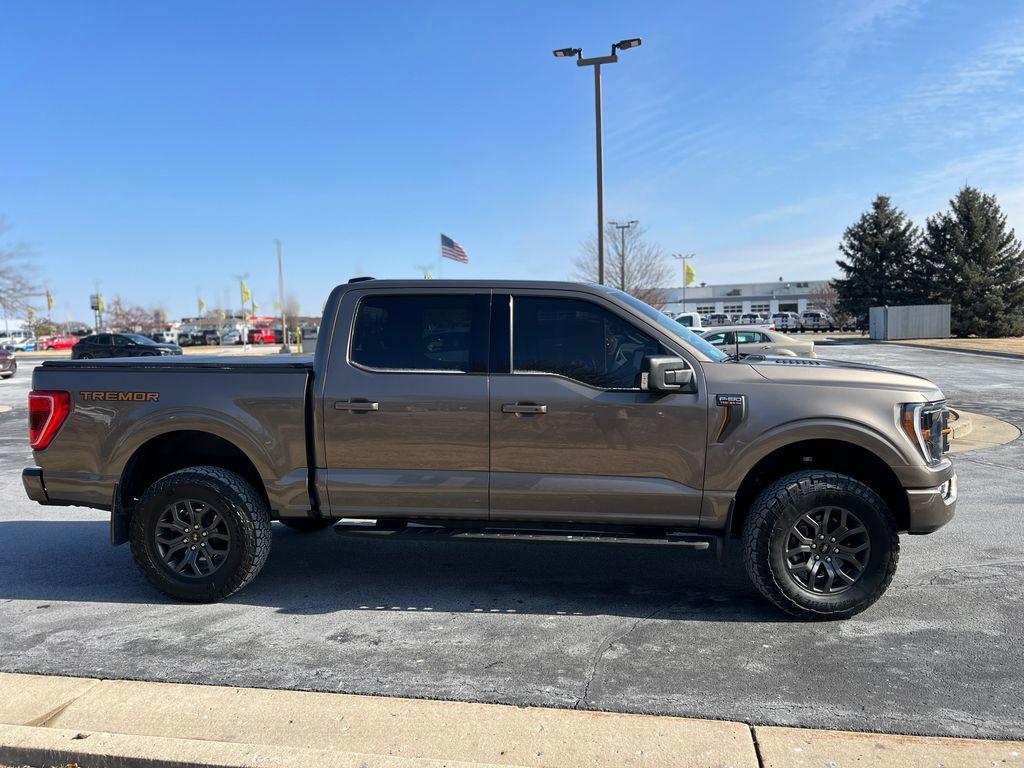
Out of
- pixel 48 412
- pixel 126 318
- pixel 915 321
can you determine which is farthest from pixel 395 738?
pixel 126 318

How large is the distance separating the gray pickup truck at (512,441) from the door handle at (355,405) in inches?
0.5

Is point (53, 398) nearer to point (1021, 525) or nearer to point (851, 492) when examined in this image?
point (851, 492)

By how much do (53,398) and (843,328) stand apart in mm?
63578

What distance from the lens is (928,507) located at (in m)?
4.18

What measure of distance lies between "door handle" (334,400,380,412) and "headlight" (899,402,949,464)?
2967 millimetres

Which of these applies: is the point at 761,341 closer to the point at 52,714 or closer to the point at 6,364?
the point at 52,714

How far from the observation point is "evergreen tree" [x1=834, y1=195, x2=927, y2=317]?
4831 centimetres

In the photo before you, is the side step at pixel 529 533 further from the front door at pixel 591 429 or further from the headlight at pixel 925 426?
the headlight at pixel 925 426

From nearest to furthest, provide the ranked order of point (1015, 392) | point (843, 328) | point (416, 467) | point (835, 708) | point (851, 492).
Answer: point (835, 708), point (851, 492), point (416, 467), point (1015, 392), point (843, 328)

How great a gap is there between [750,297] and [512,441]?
120261 mm

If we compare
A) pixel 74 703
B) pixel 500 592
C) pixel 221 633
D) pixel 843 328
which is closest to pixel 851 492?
pixel 500 592

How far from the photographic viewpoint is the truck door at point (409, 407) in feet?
14.4

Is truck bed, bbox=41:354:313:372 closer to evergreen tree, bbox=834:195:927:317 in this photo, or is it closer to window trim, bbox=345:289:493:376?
window trim, bbox=345:289:493:376

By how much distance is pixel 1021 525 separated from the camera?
6.10 metres
